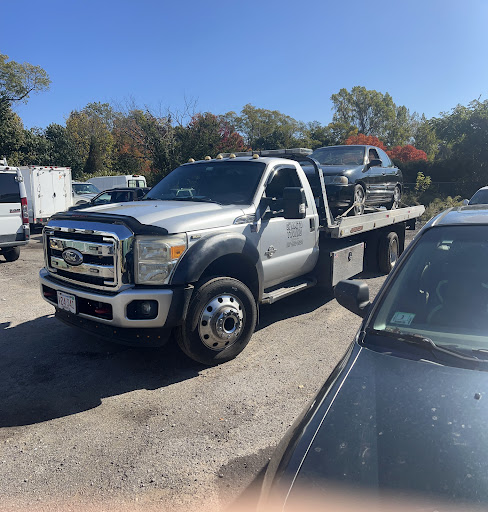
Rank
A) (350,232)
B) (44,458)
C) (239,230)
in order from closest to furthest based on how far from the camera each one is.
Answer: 1. (44,458)
2. (239,230)
3. (350,232)

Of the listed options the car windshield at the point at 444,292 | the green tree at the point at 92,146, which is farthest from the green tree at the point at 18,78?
the car windshield at the point at 444,292

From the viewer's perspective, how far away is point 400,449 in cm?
170

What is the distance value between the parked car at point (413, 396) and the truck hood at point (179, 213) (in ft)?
6.40

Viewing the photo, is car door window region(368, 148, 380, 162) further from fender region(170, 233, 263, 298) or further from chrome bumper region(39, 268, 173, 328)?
chrome bumper region(39, 268, 173, 328)

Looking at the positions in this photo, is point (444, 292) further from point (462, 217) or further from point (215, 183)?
point (215, 183)

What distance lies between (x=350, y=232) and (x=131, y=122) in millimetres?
29955

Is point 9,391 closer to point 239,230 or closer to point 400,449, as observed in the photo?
point 239,230

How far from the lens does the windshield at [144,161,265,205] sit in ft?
17.9

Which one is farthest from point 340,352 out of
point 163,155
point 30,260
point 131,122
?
point 131,122

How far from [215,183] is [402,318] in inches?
141

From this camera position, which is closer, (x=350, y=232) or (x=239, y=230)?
(x=239, y=230)

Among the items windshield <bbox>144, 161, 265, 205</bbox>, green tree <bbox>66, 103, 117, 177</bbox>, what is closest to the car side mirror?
windshield <bbox>144, 161, 265, 205</bbox>

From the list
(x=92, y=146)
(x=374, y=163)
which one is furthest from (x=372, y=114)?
(x=374, y=163)

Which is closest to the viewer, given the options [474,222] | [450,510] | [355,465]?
[450,510]
